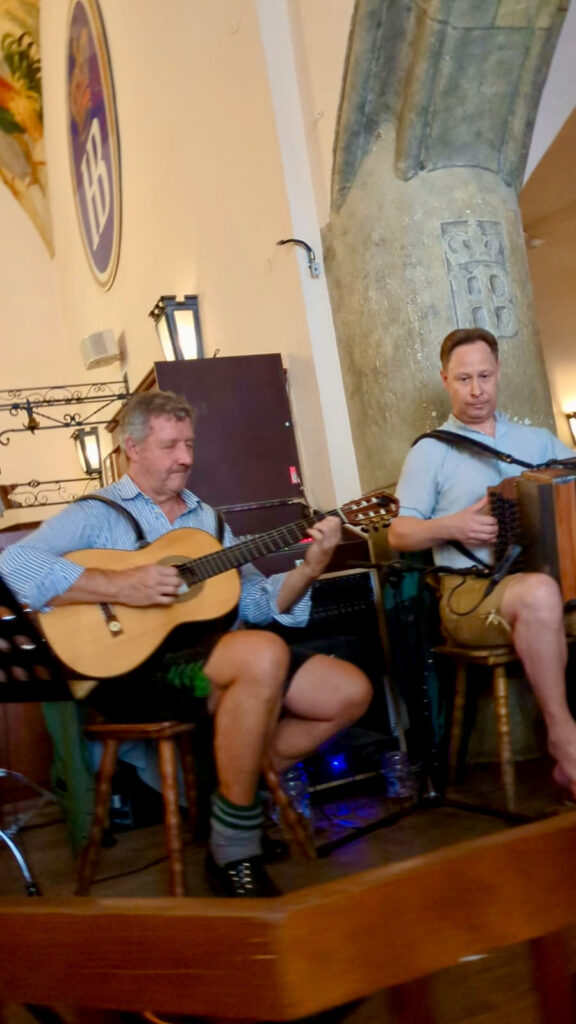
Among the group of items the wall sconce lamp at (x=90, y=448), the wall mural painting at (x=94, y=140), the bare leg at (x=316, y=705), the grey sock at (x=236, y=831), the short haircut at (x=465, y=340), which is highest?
the wall mural painting at (x=94, y=140)

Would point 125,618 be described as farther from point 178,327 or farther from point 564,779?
point 178,327

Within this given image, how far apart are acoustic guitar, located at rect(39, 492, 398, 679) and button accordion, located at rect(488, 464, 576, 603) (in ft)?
1.02

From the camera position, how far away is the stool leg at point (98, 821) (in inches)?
93.4

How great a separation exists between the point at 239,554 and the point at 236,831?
0.66 m

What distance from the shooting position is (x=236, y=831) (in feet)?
7.24

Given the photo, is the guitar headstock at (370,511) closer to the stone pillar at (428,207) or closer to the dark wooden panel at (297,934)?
the stone pillar at (428,207)

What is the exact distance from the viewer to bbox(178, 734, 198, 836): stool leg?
273cm

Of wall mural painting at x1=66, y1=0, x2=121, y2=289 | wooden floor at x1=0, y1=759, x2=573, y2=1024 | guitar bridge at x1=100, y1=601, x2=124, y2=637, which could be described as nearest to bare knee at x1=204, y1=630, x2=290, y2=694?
guitar bridge at x1=100, y1=601, x2=124, y2=637

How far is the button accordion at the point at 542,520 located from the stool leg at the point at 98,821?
1148 millimetres

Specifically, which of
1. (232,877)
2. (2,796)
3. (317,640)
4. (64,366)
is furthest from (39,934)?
(64,366)

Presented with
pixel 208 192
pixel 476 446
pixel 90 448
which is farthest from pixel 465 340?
pixel 90 448

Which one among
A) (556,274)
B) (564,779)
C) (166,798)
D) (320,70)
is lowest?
(564,779)

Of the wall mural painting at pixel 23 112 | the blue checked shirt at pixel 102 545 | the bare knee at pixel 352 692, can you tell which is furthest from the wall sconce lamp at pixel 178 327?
the wall mural painting at pixel 23 112

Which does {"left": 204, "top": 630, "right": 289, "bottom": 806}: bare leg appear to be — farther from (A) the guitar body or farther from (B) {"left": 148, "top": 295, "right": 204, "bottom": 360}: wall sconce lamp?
(B) {"left": 148, "top": 295, "right": 204, "bottom": 360}: wall sconce lamp
